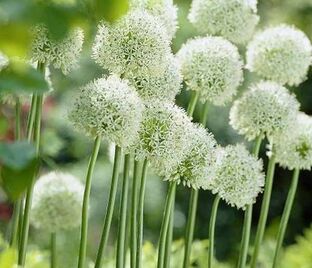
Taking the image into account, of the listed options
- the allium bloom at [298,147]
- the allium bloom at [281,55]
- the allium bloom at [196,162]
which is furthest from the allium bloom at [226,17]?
the allium bloom at [196,162]

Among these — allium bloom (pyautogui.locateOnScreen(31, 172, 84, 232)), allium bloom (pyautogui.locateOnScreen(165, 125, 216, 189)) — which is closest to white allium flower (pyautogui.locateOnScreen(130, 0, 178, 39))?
allium bloom (pyautogui.locateOnScreen(165, 125, 216, 189))

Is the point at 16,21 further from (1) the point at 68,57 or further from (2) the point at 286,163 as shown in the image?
(2) the point at 286,163

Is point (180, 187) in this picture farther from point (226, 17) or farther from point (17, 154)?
point (17, 154)

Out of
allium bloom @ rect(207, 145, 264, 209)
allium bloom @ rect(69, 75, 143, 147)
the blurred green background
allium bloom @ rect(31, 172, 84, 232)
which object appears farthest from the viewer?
the blurred green background

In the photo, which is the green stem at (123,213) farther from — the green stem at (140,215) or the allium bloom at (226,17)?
the allium bloom at (226,17)

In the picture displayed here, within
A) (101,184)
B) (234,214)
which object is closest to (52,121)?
(101,184)

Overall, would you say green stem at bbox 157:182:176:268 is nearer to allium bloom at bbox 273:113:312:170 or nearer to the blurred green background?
allium bloom at bbox 273:113:312:170

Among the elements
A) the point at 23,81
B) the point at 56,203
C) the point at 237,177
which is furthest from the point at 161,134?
the point at 23,81
